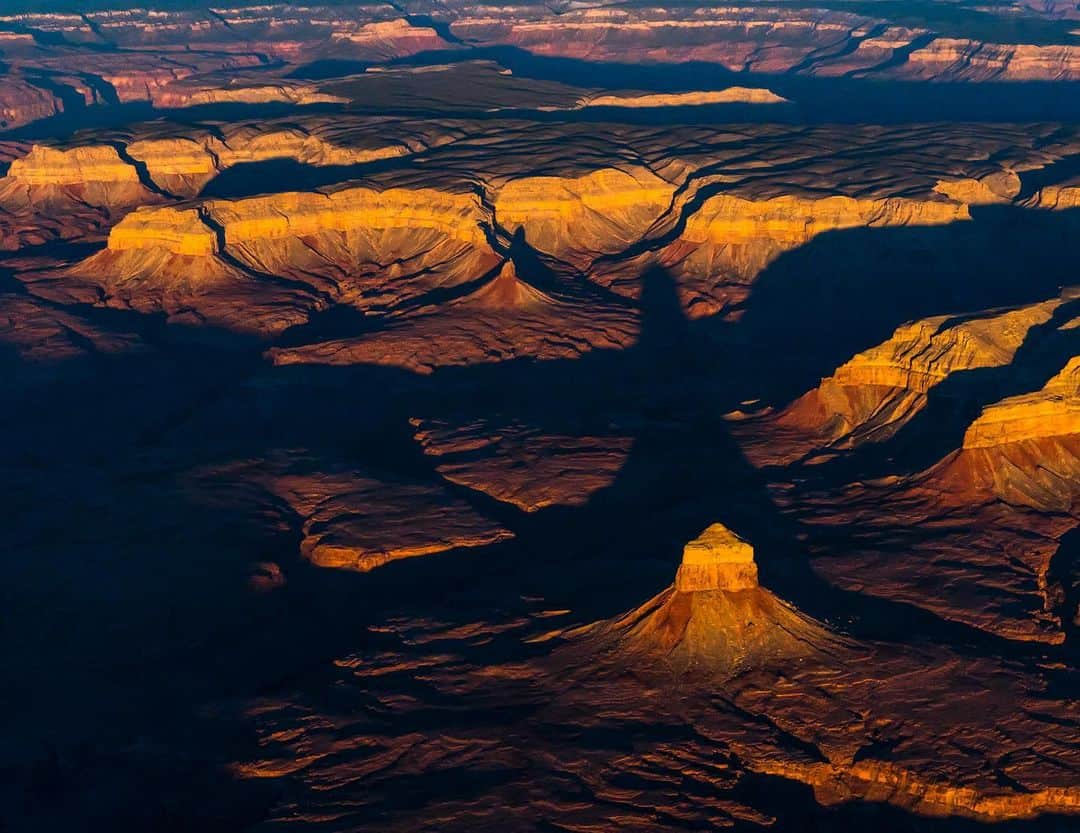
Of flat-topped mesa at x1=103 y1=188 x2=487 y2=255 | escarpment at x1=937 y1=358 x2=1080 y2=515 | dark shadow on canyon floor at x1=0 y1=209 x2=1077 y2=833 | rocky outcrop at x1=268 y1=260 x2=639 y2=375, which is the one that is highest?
flat-topped mesa at x1=103 y1=188 x2=487 y2=255

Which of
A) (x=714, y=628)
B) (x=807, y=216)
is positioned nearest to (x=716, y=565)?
(x=714, y=628)

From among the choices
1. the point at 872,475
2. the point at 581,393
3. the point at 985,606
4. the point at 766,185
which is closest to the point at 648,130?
the point at 766,185

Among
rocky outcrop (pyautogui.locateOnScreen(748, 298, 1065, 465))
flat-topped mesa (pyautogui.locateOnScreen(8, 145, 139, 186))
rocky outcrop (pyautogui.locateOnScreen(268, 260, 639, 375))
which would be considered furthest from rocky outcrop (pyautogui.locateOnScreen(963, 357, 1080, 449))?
flat-topped mesa (pyautogui.locateOnScreen(8, 145, 139, 186))

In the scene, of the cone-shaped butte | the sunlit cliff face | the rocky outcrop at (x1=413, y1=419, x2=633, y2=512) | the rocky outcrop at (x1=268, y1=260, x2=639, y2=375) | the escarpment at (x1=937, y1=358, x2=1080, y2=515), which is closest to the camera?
the sunlit cliff face

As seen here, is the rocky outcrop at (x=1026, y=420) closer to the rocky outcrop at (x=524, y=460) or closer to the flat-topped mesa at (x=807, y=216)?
the rocky outcrop at (x=524, y=460)

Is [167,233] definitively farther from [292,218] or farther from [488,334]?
[488,334]

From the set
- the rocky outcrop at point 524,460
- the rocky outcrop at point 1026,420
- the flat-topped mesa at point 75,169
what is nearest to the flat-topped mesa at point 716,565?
the rocky outcrop at point 1026,420

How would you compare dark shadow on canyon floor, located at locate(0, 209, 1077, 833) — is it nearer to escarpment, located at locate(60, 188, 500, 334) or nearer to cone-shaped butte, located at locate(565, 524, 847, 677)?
cone-shaped butte, located at locate(565, 524, 847, 677)

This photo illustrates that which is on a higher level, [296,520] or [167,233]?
[167,233]
